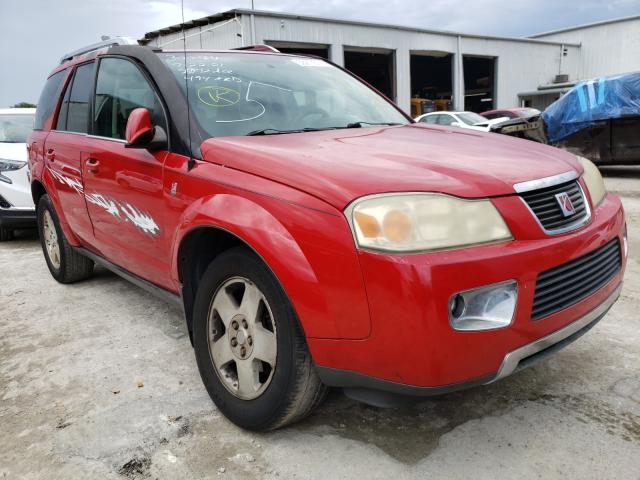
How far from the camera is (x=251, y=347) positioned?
83.4 inches

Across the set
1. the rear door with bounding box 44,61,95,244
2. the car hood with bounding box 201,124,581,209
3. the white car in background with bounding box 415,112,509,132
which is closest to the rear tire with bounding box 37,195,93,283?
the rear door with bounding box 44,61,95,244

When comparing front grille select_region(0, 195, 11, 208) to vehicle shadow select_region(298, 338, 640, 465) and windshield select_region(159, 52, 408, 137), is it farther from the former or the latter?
vehicle shadow select_region(298, 338, 640, 465)

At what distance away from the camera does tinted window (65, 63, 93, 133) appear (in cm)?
355

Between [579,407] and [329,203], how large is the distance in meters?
1.46

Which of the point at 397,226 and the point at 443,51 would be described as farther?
the point at 443,51

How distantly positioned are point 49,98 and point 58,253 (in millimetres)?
1261

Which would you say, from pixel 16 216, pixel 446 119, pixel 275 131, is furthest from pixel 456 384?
pixel 446 119

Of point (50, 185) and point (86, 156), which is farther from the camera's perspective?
point (50, 185)

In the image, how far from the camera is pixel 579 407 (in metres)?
2.27

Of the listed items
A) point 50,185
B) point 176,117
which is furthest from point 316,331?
point 50,185

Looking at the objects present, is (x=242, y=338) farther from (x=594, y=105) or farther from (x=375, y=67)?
(x=375, y=67)

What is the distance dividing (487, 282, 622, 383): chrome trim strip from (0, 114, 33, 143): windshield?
6.76m

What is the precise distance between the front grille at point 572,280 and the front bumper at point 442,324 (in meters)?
0.03

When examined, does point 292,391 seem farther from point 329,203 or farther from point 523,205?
point 523,205
